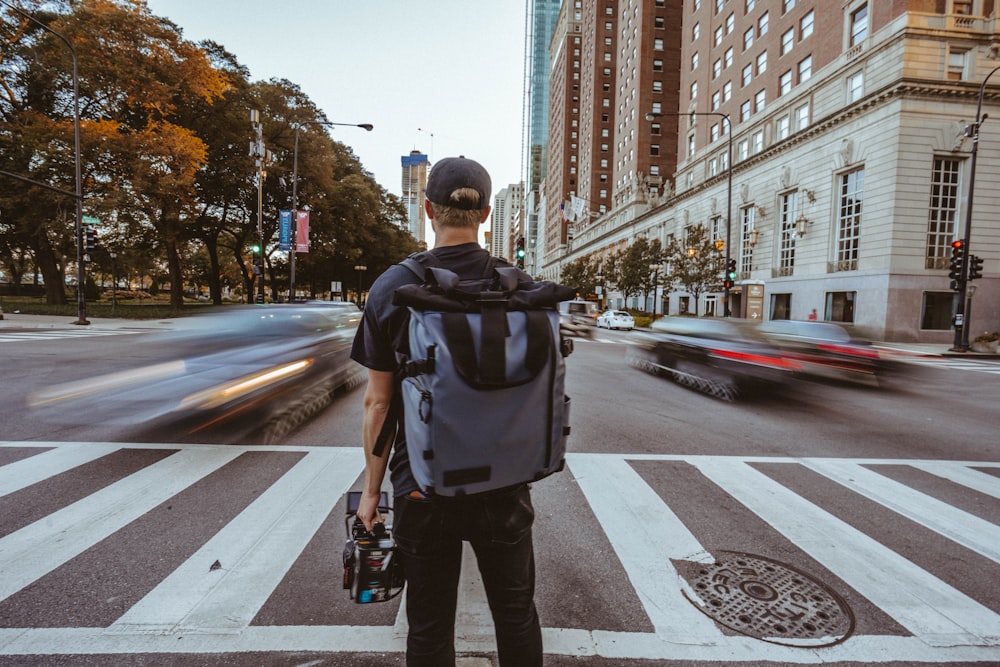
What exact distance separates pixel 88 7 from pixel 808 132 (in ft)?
135

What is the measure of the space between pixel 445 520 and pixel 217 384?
5.52 m

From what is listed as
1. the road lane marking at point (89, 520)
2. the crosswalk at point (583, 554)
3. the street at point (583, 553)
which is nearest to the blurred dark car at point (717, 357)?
the street at point (583, 553)

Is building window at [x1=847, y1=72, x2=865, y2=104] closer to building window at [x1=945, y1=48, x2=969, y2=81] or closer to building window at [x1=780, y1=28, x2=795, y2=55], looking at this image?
building window at [x1=945, y1=48, x2=969, y2=81]

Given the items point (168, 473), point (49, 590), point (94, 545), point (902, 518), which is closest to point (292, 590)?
point (49, 590)

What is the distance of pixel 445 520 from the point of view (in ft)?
5.24

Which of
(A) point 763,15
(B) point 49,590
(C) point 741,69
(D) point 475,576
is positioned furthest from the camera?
(C) point 741,69

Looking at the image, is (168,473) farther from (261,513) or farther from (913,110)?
(913,110)

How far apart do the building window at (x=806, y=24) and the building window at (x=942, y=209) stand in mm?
12575

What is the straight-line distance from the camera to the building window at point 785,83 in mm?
34350

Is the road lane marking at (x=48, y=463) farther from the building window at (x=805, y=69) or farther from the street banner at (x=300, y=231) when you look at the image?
the building window at (x=805, y=69)

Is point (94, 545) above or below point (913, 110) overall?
below

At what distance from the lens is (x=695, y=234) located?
123 feet

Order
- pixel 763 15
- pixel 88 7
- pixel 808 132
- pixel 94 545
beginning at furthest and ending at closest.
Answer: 1. pixel 763 15
2. pixel 808 132
3. pixel 88 7
4. pixel 94 545

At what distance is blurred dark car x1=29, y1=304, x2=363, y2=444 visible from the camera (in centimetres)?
602
